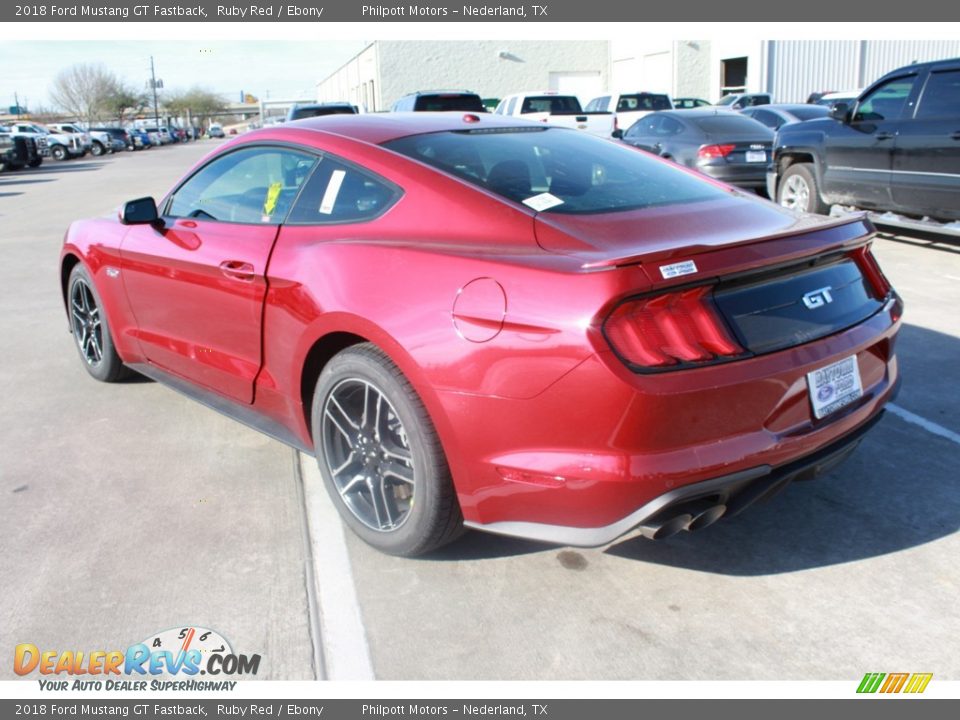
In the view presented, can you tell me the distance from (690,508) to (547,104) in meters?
20.1

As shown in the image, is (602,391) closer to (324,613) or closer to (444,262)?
(444,262)

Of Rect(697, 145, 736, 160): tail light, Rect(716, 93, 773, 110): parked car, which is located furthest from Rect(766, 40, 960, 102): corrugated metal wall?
Rect(697, 145, 736, 160): tail light

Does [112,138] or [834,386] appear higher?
[112,138]

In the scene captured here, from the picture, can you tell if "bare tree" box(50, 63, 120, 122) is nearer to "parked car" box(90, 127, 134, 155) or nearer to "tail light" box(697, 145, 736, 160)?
"parked car" box(90, 127, 134, 155)

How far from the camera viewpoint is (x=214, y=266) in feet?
13.2

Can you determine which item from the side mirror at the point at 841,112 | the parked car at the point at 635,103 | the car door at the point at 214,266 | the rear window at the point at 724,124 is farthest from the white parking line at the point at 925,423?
the parked car at the point at 635,103

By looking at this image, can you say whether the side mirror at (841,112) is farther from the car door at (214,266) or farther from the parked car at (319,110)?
the parked car at (319,110)

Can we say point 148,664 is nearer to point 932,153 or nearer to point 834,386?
point 834,386

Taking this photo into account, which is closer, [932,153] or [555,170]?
[555,170]

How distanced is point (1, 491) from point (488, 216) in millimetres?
2706

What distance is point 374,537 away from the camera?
340 centimetres

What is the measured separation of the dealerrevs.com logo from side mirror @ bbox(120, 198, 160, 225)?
2.30 meters

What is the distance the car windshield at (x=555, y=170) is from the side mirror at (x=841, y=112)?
6180 mm

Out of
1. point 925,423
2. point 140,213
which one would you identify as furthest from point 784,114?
point 140,213
